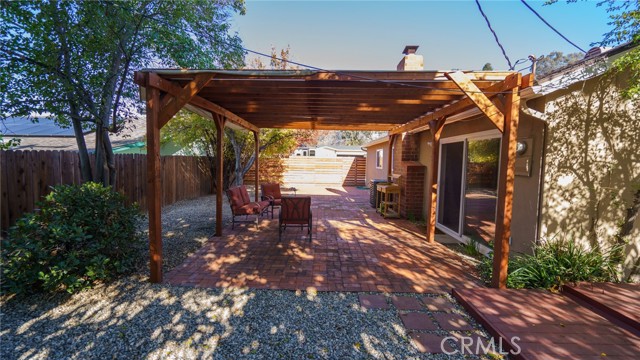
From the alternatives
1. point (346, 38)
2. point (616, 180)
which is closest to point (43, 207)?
point (346, 38)

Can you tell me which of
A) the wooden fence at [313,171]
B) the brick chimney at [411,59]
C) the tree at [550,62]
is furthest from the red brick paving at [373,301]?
the wooden fence at [313,171]

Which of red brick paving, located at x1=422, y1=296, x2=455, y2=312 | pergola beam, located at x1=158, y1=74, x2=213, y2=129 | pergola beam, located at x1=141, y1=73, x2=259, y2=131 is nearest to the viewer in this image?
red brick paving, located at x1=422, y1=296, x2=455, y2=312

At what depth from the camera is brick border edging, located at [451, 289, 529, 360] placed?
8.17 feet

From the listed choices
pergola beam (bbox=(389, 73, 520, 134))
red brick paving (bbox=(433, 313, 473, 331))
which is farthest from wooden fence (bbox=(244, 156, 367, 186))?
red brick paving (bbox=(433, 313, 473, 331))

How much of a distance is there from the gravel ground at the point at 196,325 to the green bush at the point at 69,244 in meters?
0.21

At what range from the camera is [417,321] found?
296cm

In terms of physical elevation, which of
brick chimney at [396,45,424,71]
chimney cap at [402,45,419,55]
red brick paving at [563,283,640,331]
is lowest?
red brick paving at [563,283,640,331]

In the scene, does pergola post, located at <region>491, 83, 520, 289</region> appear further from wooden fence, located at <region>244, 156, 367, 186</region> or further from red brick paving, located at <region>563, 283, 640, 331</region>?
wooden fence, located at <region>244, 156, 367, 186</region>

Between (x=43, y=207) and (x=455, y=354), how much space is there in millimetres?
5041

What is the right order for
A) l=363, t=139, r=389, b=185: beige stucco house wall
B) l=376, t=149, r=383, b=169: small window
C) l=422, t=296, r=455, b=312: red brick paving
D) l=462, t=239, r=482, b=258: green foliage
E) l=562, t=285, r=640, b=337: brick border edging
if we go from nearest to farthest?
l=562, t=285, r=640, b=337: brick border edging
l=422, t=296, r=455, b=312: red brick paving
l=462, t=239, r=482, b=258: green foliage
l=363, t=139, r=389, b=185: beige stucco house wall
l=376, t=149, r=383, b=169: small window

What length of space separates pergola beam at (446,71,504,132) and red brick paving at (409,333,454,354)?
8.85 feet

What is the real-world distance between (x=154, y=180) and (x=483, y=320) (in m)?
4.32

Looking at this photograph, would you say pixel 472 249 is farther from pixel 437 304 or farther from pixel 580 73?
pixel 580 73

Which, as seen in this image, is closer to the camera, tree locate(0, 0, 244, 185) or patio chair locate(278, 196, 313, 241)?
tree locate(0, 0, 244, 185)
